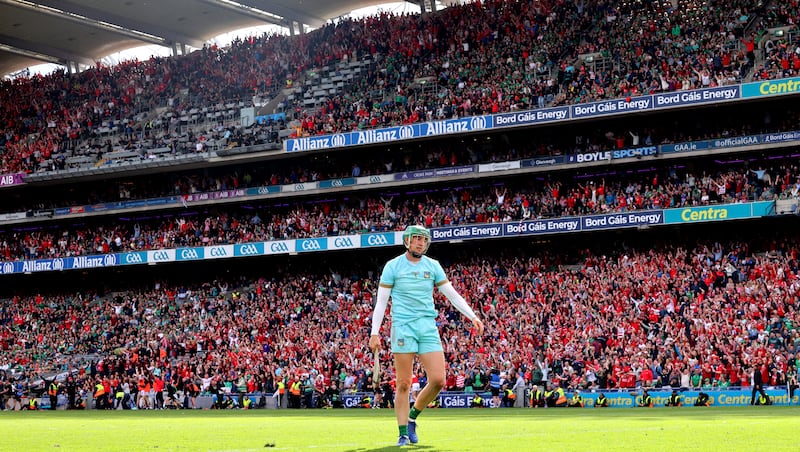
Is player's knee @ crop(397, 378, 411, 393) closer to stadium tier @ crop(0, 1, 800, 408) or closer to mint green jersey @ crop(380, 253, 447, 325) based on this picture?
mint green jersey @ crop(380, 253, 447, 325)

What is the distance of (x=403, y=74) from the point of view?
5294 cm

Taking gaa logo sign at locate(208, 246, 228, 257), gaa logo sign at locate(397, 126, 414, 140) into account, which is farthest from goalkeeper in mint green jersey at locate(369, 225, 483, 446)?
gaa logo sign at locate(208, 246, 228, 257)

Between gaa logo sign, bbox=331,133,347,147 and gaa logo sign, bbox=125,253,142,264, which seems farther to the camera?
gaa logo sign, bbox=125,253,142,264

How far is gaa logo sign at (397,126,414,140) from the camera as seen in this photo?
1900 inches

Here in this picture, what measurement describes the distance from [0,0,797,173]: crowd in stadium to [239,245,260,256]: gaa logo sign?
565 centimetres

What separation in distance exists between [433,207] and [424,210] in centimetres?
46

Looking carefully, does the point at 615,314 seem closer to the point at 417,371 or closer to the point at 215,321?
the point at 417,371

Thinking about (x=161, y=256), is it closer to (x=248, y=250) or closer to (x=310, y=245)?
(x=248, y=250)

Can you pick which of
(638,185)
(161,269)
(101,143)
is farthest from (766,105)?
(101,143)

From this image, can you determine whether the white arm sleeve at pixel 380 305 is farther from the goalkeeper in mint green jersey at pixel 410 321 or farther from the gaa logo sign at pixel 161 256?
the gaa logo sign at pixel 161 256

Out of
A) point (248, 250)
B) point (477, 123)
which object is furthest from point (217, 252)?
point (477, 123)

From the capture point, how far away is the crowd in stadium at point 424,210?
4297cm

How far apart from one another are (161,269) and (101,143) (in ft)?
27.5

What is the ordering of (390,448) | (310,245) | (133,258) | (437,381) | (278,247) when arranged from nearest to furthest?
(390,448) → (437,381) → (310,245) → (278,247) → (133,258)
